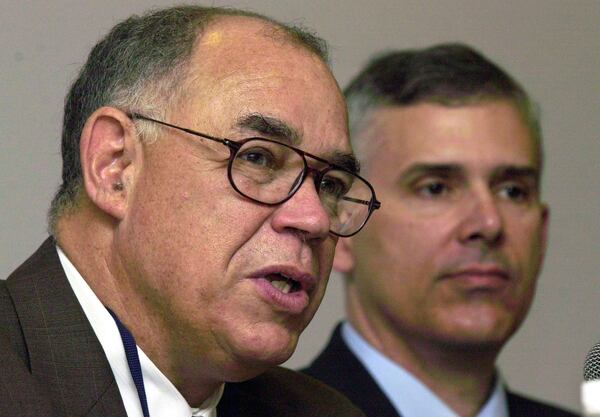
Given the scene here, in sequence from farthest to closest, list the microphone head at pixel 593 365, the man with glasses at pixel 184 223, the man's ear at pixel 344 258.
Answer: the man's ear at pixel 344 258 < the man with glasses at pixel 184 223 < the microphone head at pixel 593 365

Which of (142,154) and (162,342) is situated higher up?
(142,154)

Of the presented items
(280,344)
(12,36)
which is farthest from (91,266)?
(12,36)

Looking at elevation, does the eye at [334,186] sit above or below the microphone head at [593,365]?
above

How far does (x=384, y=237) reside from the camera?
356 centimetres

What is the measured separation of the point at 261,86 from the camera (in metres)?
2.35

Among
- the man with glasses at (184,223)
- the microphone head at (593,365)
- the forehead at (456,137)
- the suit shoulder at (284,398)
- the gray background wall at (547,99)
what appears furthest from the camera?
the gray background wall at (547,99)

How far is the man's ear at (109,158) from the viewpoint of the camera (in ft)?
7.75

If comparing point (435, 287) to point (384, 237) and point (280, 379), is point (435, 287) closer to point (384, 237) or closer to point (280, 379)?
point (384, 237)

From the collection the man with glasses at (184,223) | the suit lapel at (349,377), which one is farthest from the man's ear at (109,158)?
the suit lapel at (349,377)

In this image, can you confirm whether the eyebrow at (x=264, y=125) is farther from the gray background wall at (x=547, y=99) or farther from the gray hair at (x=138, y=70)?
the gray background wall at (x=547, y=99)

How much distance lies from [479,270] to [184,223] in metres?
1.37

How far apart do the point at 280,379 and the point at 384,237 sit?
0.95 meters

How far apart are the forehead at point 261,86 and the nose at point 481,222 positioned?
107 centimetres

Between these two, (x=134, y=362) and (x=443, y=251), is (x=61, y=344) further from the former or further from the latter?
(x=443, y=251)
